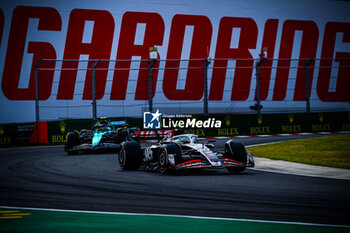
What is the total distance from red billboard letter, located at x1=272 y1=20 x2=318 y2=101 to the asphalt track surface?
58.1ft

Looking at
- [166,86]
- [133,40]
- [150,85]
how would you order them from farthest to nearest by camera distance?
[133,40] → [166,86] → [150,85]

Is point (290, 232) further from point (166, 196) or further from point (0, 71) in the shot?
point (0, 71)

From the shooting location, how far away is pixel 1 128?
23.4 meters

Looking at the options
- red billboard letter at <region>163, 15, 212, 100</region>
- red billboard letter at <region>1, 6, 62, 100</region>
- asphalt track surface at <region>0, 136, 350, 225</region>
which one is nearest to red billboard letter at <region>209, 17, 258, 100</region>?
red billboard letter at <region>163, 15, 212, 100</region>

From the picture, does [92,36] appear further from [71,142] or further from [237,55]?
[71,142]

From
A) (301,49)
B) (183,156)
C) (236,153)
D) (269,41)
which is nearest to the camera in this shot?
(236,153)

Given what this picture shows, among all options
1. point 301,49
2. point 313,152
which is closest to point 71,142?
point 313,152

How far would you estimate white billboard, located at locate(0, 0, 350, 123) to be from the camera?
26344 mm

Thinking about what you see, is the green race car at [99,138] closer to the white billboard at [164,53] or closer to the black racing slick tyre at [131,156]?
the black racing slick tyre at [131,156]

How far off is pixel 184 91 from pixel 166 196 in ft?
62.0

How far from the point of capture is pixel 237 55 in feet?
100

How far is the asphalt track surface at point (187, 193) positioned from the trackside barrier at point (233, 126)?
1089 centimetres

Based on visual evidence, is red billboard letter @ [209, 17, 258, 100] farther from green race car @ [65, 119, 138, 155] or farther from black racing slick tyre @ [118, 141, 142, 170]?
black racing slick tyre @ [118, 141, 142, 170]

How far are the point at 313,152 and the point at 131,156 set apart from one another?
605 centimetres
